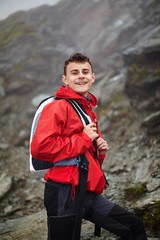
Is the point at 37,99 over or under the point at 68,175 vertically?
over

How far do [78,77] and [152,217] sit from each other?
140 inches

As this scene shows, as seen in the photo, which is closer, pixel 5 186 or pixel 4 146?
pixel 5 186

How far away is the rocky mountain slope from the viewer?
5.68 meters

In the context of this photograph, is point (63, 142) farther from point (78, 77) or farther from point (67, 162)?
point (78, 77)

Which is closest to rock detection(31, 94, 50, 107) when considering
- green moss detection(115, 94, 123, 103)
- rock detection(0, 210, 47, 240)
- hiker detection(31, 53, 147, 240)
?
green moss detection(115, 94, 123, 103)

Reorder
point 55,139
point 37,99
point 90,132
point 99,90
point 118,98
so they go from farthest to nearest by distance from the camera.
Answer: point 37,99
point 99,90
point 118,98
point 90,132
point 55,139

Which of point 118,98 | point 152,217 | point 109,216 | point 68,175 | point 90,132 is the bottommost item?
point 152,217

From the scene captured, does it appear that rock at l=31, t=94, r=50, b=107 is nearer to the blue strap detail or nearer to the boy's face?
the boy's face

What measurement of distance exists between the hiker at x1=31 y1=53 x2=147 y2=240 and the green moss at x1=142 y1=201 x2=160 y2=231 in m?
1.00

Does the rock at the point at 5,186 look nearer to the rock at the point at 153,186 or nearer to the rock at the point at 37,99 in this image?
the rock at the point at 153,186

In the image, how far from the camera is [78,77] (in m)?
3.11

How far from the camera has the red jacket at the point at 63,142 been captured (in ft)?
7.84

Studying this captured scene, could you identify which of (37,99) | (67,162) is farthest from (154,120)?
(37,99)

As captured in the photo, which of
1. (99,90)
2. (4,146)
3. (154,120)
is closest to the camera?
(154,120)
